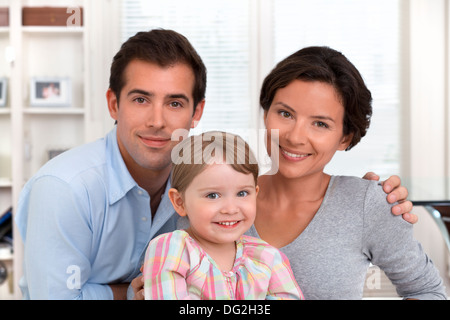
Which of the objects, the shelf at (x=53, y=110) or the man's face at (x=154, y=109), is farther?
the shelf at (x=53, y=110)

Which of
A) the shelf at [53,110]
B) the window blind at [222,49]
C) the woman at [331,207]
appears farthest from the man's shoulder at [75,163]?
the window blind at [222,49]

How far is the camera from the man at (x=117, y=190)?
3.29 ft

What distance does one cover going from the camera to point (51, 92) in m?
2.65

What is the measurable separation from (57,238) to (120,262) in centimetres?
16

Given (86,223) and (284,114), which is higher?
(284,114)

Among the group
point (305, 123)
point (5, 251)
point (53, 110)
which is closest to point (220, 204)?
point (305, 123)

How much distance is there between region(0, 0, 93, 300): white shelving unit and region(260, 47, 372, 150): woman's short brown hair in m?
1.80

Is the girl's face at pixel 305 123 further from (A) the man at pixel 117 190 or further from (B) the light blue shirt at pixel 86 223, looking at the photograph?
(B) the light blue shirt at pixel 86 223

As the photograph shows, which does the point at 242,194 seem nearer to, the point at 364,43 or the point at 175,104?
the point at 175,104

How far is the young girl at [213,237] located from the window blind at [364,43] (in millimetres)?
1871

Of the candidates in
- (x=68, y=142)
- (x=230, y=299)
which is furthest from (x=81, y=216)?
(x=68, y=142)

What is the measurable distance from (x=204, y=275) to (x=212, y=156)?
186 mm

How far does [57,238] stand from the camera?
1.00 meters
